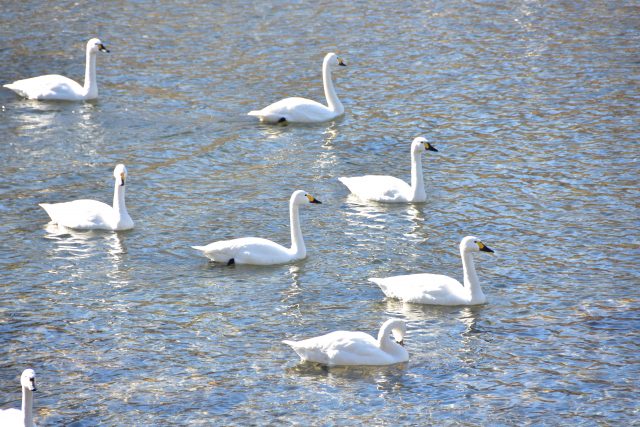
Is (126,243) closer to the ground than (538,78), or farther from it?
closer to the ground

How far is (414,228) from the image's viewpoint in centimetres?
1727

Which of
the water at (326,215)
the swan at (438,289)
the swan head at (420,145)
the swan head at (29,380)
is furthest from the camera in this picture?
the swan head at (420,145)

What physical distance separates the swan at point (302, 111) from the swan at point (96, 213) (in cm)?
542

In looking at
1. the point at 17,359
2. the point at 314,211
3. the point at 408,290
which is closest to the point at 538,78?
the point at 314,211

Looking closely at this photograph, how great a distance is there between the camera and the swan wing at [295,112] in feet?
73.3

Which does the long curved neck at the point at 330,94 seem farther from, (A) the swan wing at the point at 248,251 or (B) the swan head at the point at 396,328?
(B) the swan head at the point at 396,328

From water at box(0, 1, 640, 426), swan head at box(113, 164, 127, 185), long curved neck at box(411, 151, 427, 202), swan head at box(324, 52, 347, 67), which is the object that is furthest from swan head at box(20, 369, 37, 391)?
swan head at box(324, 52, 347, 67)

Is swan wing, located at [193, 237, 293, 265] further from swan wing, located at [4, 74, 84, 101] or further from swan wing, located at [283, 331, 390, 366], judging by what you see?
swan wing, located at [4, 74, 84, 101]

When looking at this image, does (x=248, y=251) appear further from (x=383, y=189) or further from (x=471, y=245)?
(x=383, y=189)

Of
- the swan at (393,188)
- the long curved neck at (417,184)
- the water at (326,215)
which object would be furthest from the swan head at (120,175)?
the long curved neck at (417,184)

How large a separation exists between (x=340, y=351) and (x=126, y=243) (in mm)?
5172

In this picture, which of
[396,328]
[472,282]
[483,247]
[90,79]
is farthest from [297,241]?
→ [90,79]

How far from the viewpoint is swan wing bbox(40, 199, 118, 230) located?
680 inches

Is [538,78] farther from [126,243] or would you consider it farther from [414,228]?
[126,243]
